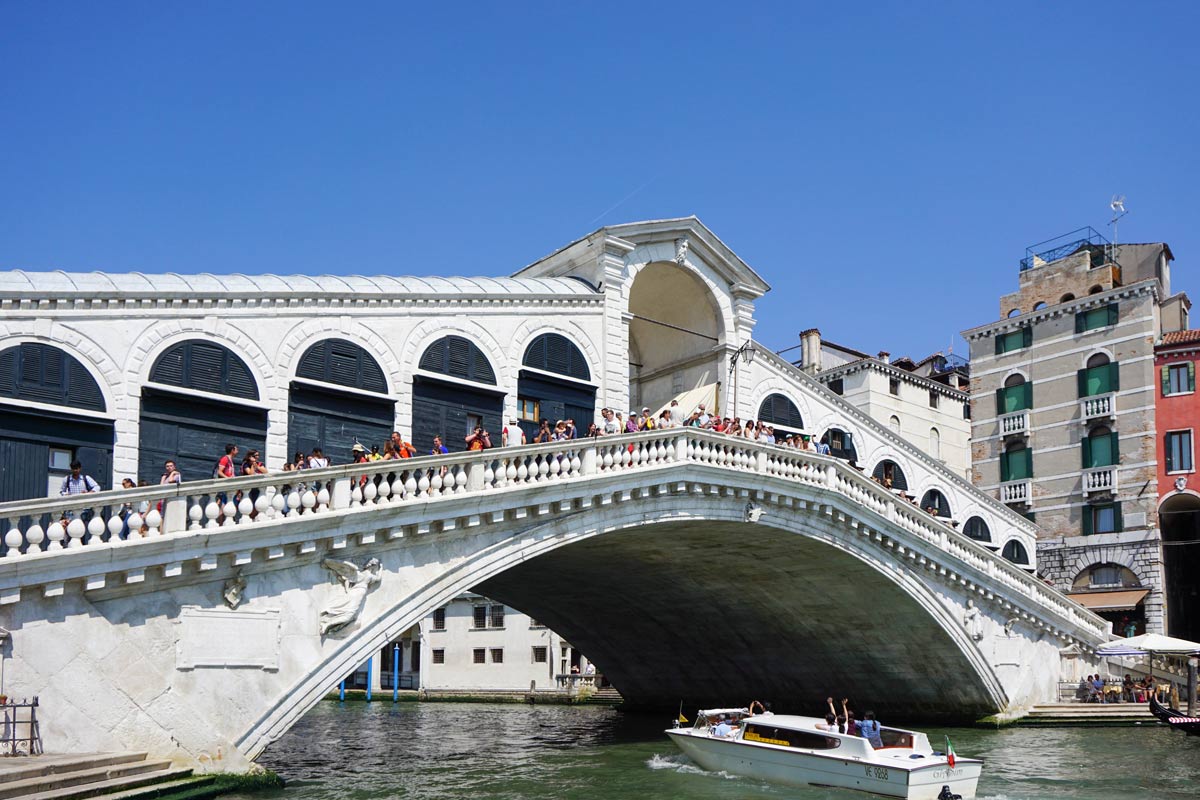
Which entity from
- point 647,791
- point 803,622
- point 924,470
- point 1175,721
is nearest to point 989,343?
point 924,470

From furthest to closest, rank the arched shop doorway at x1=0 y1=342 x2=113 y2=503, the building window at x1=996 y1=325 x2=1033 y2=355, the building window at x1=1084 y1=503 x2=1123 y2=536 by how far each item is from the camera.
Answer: the building window at x1=996 y1=325 x2=1033 y2=355 → the building window at x1=1084 y1=503 x2=1123 y2=536 → the arched shop doorway at x1=0 y1=342 x2=113 y2=503

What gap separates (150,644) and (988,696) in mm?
20609

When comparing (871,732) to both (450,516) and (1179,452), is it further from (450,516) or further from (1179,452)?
(1179,452)

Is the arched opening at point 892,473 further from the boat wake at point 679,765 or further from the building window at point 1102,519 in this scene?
the boat wake at point 679,765

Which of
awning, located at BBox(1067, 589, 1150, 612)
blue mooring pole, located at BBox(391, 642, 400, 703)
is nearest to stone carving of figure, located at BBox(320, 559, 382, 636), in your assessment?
awning, located at BBox(1067, 589, 1150, 612)

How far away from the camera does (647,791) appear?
19469mm

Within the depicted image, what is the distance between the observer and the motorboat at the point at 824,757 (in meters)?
18.0

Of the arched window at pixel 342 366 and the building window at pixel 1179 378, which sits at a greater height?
the building window at pixel 1179 378

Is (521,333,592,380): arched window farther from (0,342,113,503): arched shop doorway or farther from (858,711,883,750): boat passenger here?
(858,711,883,750): boat passenger

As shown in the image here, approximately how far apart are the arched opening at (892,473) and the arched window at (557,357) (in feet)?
34.0

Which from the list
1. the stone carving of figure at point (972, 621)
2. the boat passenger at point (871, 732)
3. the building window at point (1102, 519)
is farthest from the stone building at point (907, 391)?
the boat passenger at point (871, 732)

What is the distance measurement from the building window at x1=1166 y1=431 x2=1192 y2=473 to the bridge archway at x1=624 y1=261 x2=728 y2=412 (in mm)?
14999

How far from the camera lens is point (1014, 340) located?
38531mm

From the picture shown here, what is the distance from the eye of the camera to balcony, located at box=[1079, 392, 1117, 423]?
35219 mm
